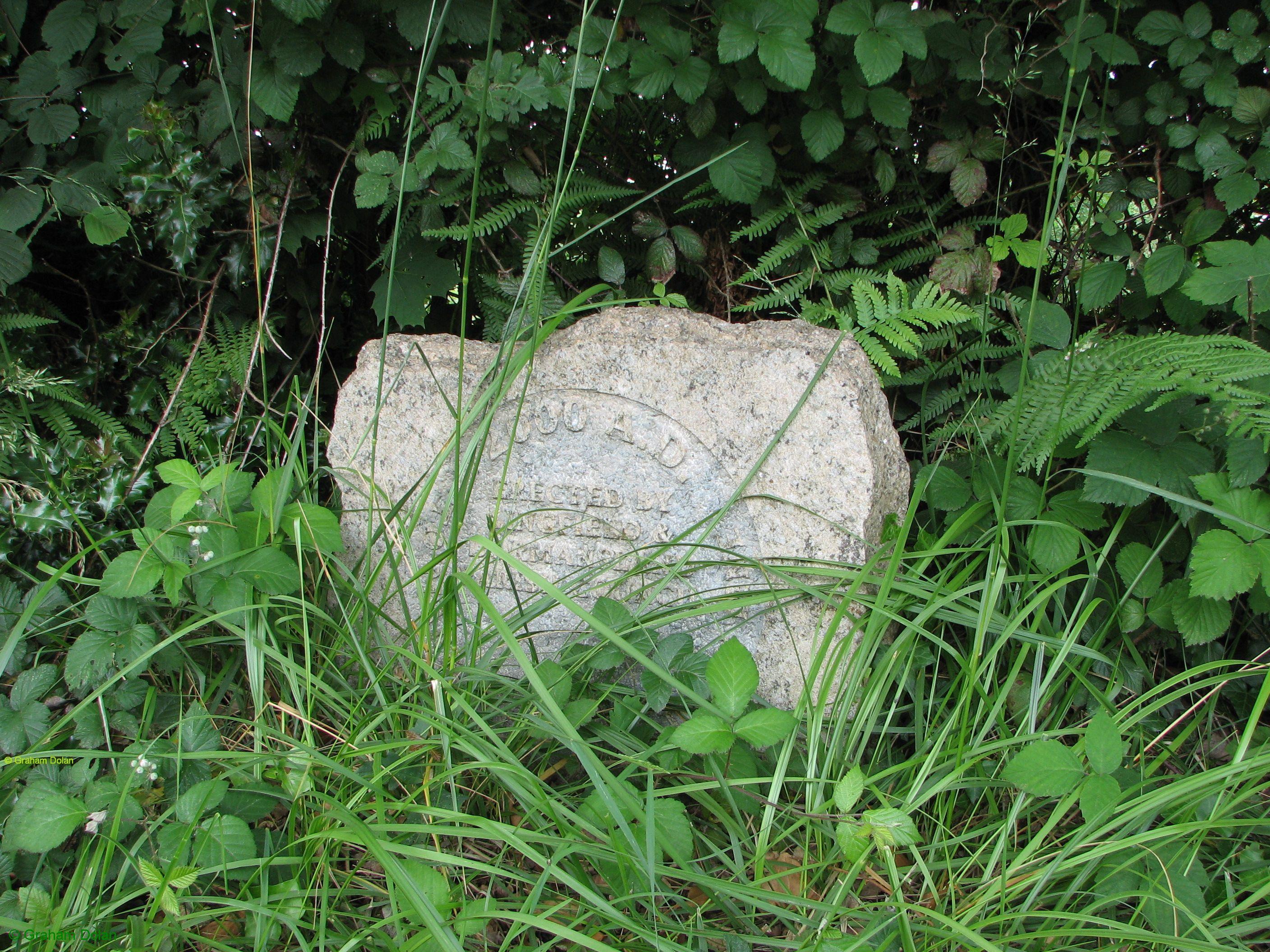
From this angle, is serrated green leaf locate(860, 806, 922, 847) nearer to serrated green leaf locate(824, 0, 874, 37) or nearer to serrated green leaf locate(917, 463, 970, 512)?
serrated green leaf locate(917, 463, 970, 512)

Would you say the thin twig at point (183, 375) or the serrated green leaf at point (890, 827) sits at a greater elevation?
the thin twig at point (183, 375)

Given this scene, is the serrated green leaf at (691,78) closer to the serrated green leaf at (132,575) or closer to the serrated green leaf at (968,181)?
the serrated green leaf at (968,181)

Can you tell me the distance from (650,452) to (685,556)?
10.3 inches

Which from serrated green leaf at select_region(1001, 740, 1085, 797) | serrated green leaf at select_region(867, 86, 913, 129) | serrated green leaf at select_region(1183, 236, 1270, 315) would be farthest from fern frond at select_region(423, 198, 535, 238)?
serrated green leaf at select_region(1001, 740, 1085, 797)

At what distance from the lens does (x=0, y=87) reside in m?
2.36

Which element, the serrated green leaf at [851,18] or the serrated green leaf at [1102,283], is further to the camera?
the serrated green leaf at [1102,283]

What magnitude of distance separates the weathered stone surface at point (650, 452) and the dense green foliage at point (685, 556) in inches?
3.8

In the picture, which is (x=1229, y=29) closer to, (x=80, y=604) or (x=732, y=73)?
(x=732, y=73)

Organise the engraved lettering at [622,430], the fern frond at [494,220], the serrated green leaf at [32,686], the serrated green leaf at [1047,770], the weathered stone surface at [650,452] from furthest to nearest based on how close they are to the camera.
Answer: the fern frond at [494,220]
the engraved lettering at [622,430]
the weathered stone surface at [650,452]
the serrated green leaf at [32,686]
the serrated green leaf at [1047,770]

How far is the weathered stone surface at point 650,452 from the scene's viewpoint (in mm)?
1874

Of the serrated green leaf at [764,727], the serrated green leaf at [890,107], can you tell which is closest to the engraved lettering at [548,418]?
the serrated green leaf at [764,727]

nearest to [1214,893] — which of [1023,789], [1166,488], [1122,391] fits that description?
[1023,789]

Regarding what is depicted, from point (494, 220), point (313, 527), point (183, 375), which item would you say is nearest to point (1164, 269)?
point (494, 220)

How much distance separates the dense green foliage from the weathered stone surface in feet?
0.32
